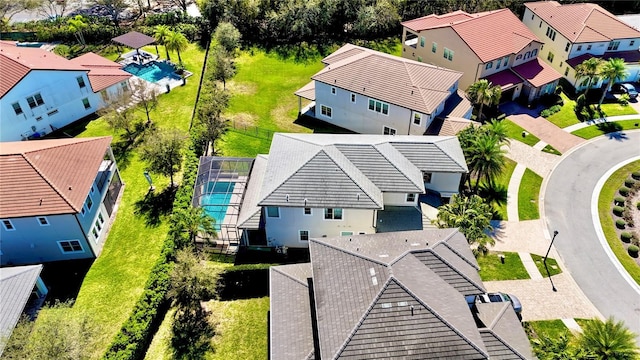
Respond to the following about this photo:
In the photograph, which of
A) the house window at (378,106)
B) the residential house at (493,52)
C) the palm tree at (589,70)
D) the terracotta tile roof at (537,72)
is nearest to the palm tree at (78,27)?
the house window at (378,106)

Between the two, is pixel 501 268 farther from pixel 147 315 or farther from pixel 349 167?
pixel 147 315

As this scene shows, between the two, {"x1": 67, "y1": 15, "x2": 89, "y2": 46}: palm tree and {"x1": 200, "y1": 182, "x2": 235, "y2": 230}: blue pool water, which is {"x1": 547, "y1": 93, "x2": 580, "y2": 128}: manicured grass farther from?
{"x1": 67, "y1": 15, "x2": 89, "y2": 46}: palm tree

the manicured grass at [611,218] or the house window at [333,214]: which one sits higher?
the house window at [333,214]

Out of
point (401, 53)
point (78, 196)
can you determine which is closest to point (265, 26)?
point (401, 53)

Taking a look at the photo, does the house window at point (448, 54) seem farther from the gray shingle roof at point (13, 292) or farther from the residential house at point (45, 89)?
the gray shingle roof at point (13, 292)

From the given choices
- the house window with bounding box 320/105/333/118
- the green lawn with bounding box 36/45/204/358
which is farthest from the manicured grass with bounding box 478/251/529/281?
the green lawn with bounding box 36/45/204/358

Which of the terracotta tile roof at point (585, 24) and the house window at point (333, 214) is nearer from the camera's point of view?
the house window at point (333, 214)
